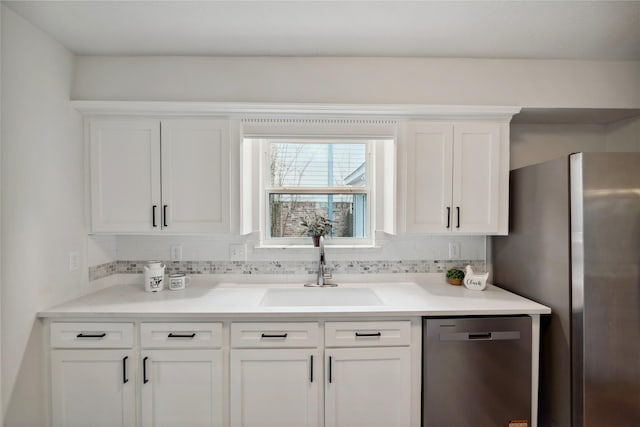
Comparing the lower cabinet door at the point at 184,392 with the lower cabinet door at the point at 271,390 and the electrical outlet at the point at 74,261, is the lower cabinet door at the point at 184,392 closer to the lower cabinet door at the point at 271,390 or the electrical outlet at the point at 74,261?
the lower cabinet door at the point at 271,390

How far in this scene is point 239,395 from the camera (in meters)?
1.72

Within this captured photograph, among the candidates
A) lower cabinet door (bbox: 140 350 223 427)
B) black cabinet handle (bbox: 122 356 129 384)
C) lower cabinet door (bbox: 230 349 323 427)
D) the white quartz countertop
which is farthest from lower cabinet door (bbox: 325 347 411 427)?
black cabinet handle (bbox: 122 356 129 384)

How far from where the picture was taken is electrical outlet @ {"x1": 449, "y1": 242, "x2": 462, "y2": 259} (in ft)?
7.84

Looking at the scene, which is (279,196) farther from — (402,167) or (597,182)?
(597,182)

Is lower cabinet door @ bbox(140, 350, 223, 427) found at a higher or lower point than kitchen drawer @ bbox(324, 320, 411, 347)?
lower

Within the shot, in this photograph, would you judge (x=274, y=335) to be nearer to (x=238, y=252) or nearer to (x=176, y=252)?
(x=238, y=252)

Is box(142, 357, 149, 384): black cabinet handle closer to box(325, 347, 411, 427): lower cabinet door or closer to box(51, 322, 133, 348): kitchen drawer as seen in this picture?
box(51, 322, 133, 348): kitchen drawer

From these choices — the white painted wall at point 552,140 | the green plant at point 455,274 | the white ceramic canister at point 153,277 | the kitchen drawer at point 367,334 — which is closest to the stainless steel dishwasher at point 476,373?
the kitchen drawer at point 367,334

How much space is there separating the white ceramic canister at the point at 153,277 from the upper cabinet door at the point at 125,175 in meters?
0.28

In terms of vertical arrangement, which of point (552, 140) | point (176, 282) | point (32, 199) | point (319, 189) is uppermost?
point (552, 140)

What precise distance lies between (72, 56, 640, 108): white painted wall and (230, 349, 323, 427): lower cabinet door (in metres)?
1.52

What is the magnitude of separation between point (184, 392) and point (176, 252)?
37.9 inches

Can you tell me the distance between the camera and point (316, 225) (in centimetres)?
236

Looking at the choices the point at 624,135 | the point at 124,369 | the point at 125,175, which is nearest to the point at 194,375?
the point at 124,369
